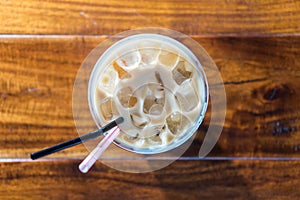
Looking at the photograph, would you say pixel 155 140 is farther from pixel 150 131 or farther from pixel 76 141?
pixel 76 141

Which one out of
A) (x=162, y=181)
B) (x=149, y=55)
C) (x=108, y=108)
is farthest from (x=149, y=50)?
(x=162, y=181)

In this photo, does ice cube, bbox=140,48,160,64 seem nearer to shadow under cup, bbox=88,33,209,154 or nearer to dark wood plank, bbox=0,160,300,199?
shadow under cup, bbox=88,33,209,154

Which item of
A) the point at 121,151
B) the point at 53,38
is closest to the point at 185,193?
the point at 121,151

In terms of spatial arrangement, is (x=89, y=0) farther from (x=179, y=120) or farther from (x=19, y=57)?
(x=179, y=120)

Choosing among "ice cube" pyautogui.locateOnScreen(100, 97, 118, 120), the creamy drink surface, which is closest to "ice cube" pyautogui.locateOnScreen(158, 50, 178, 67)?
the creamy drink surface

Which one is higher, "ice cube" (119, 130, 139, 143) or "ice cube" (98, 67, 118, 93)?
"ice cube" (98, 67, 118, 93)

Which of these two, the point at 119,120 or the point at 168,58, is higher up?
the point at 168,58
